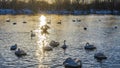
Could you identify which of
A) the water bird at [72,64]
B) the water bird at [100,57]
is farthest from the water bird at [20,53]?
the water bird at [72,64]

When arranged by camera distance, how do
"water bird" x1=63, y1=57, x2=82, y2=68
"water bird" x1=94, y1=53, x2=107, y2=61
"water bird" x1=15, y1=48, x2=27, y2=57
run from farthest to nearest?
"water bird" x1=15, y1=48, x2=27, y2=57 < "water bird" x1=94, y1=53, x2=107, y2=61 < "water bird" x1=63, y1=57, x2=82, y2=68

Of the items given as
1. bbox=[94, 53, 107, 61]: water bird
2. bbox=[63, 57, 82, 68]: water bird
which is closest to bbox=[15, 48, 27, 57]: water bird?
bbox=[94, 53, 107, 61]: water bird

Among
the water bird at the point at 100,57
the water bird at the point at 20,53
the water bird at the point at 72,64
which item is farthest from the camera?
the water bird at the point at 20,53

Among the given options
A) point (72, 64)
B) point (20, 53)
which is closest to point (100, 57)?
point (72, 64)

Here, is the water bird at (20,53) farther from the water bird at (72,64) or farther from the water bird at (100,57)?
the water bird at (72,64)

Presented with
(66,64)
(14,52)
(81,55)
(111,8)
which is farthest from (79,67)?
(111,8)

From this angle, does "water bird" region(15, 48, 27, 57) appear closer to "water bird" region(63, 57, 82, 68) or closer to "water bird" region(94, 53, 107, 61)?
"water bird" region(94, 53, 107, 61)

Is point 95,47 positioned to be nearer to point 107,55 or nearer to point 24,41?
point 107,55

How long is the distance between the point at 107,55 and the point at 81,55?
3262 mm

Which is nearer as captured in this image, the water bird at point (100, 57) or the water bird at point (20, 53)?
the water bird at point (100, 57)

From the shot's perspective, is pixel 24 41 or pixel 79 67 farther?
pixel 24 41

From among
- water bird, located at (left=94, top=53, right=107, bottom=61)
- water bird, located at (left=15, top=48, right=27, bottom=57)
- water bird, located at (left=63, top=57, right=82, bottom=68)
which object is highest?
water bird, located at (left=63, top=57, right=82, bottom=68)

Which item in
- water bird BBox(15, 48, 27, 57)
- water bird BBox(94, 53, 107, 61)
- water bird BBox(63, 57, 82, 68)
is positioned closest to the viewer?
water bird BBox(63, 57, 82, 68)

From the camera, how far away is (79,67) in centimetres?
3891
